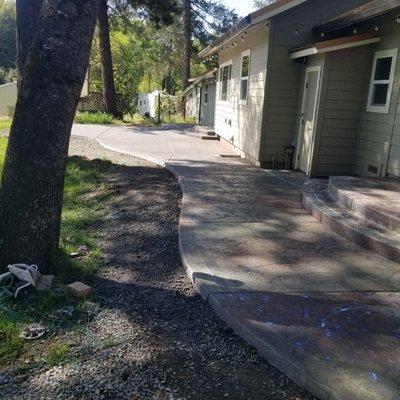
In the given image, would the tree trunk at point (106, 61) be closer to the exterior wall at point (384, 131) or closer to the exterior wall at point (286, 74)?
the exterior wall at point (286, 74)

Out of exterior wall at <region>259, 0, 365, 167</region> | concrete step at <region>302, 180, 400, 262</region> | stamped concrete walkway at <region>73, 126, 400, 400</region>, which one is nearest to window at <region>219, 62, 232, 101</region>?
exterior wall at <region>259, 0, 365, 167</region>

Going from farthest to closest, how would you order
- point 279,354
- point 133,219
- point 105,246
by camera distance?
point 133,219, point 105,246, point 279,354

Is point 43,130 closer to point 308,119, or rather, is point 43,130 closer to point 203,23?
point 308,119

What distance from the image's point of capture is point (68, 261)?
429 cm

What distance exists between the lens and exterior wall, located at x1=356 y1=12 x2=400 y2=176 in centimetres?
711

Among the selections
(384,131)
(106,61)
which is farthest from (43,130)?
→ (106,61)

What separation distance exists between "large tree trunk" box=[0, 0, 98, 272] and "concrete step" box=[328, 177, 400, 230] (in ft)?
11.3

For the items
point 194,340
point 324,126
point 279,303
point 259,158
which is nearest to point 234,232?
point 279,303

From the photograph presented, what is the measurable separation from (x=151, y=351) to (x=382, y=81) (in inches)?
261

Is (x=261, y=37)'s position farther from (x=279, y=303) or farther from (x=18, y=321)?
(x=18, y=321)

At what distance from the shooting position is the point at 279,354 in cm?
276

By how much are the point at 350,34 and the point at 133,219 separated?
18.8ft

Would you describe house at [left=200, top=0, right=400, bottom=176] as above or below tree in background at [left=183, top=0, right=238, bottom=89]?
below

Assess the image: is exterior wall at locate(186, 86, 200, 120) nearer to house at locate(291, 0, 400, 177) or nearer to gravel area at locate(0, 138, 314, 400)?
house at locate(291, 0, 400, 177)
